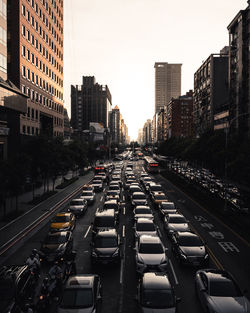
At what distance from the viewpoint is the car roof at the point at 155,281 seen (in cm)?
1080

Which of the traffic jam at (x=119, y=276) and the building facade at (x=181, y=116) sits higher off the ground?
the building facade at (x=181, y=116)

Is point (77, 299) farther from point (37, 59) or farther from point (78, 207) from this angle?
point (37, 59)

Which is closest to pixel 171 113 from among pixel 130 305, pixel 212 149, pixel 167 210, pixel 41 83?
pixel 41 83

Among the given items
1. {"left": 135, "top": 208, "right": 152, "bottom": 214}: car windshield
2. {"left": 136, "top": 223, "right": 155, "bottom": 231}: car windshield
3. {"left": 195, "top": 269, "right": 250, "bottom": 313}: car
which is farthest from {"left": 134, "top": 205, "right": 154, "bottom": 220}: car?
{"left": 195, "top": 269, "right": 250, "bottom": 313}: car

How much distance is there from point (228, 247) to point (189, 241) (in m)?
3.87

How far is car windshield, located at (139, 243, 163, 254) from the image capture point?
1498 cm

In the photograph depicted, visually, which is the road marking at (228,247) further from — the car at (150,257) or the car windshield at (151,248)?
the car windshield at (151,248)

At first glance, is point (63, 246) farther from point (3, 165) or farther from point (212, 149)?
point (212, 149)

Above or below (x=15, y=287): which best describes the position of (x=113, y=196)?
above

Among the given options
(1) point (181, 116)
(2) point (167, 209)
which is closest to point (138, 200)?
(2) point (167, 209)

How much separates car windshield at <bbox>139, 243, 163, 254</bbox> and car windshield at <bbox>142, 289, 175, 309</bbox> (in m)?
4.37

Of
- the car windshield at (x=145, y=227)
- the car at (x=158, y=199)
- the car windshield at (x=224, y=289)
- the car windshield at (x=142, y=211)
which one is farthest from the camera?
the car at (x=158, y=199)

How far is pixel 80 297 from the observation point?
10180 mm

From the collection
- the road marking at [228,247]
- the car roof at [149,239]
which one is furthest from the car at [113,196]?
the car roof at [149,239]
